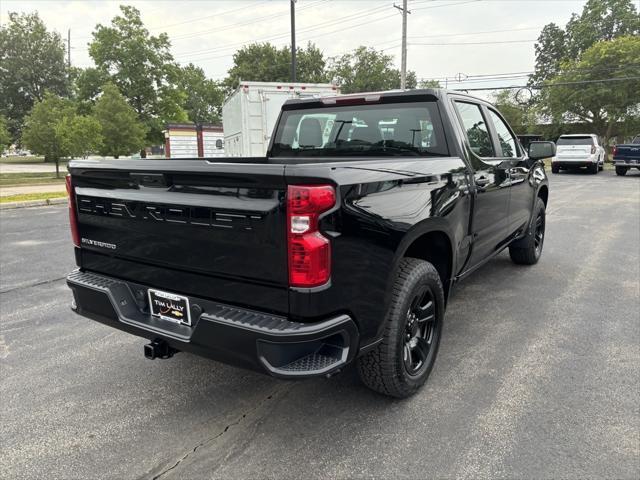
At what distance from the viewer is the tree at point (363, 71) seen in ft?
171

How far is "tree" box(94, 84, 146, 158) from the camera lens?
25.9 metres

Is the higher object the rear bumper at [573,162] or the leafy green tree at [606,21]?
the leafy green tree at [606,21]

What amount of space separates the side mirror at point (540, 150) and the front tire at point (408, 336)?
9.07 ft

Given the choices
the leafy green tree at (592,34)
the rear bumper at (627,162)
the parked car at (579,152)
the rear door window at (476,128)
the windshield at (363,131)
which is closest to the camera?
the windshield at (363,131)

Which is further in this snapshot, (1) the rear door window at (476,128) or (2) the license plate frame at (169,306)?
(1) the rear door window at (476,128)

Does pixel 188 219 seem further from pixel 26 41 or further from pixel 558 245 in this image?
pixel 26 41

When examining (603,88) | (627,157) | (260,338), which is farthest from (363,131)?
(603,88)

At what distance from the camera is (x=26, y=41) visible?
48.5 metres

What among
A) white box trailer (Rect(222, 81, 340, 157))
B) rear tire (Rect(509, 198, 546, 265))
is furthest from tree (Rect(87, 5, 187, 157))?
rear tire (Rect(509, 198, 546, 265))

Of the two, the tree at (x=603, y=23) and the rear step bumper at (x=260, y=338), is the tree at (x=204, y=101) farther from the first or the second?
the rear step bumper at (x=260, y=338)

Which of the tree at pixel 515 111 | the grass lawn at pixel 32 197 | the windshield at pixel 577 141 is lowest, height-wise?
the grass lawn at pixel 32 197

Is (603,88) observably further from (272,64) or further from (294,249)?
(294,249)

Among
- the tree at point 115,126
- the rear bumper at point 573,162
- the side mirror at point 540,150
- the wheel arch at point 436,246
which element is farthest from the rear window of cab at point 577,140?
the tree at point 115,126

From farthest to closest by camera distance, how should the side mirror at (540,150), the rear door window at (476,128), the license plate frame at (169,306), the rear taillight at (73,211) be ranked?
1. the side mirror at (540,150)
2. the rear door window at (476,128)
3. the rear taillight at (73,211)
4. the license plate frame at (169,306)
